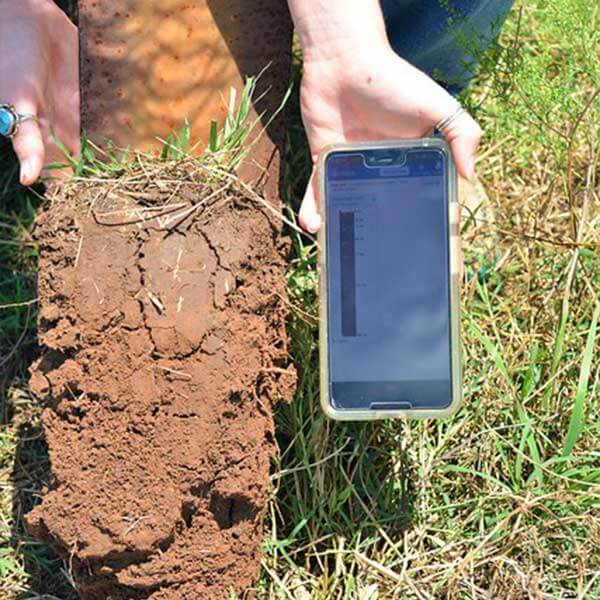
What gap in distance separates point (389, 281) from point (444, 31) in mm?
645

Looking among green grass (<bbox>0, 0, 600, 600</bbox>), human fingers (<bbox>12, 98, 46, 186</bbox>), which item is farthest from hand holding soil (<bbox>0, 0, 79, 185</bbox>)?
green grass (<bbox>0, 0, 600, 600</bbox>)

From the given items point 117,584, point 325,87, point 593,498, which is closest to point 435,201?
point 325,87

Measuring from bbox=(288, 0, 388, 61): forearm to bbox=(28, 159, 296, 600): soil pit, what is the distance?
311 millimetres

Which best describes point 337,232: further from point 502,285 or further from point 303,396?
point 502,285

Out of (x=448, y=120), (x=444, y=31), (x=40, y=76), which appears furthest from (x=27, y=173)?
(x=444, y=31)

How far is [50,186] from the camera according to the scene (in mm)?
1625

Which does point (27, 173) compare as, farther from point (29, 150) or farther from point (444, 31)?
point (444, 31)

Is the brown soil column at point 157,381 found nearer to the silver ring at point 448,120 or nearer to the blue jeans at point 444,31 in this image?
the silver ring at point 448,120

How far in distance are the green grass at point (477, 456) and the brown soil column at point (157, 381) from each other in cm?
25

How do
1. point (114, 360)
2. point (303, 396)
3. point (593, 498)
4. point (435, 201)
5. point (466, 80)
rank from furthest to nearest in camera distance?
point (466, 80) < point (303, 396) < point (593, 498) < point (435, 201) < point (114, 360)

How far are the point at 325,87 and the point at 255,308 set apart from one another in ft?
1.47

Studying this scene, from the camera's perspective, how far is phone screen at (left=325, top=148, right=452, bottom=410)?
1604 mm

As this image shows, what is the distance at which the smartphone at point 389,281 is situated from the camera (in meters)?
1.60

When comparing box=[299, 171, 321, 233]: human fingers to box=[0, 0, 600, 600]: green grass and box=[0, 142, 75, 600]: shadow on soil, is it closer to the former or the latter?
box=[0, 0, 600, 600]: green grass
